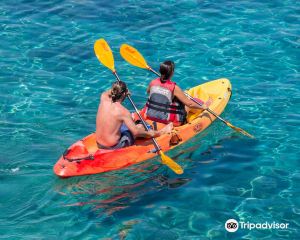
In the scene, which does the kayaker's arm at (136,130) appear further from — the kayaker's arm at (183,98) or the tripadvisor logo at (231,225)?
the tripadvisor logo at (231,225)

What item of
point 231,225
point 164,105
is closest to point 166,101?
point 164,105

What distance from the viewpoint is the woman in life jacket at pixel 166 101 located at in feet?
32.3

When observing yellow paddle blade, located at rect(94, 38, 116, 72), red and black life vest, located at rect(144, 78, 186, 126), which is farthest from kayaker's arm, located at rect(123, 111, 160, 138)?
yellow paddle blade, located at rect(94, 38, 116, 72)

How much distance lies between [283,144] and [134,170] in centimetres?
309

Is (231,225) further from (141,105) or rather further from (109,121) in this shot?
(141,105)

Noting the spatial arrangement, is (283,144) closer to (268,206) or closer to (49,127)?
(268,206)

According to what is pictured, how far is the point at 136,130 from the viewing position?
9211 millimetres

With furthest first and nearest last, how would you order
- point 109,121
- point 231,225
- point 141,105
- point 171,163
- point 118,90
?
1. point 141,105
2. point 171,163
3. point 109,121
4. point 118,90
5. point 231,225

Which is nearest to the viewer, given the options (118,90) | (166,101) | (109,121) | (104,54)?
(118,90)

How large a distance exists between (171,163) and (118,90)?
1.56 metres

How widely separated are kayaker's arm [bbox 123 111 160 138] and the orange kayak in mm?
210

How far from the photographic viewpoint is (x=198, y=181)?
9.23 metres

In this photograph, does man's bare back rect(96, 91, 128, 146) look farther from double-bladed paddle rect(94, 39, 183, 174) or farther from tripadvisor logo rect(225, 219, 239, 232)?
tripadvisor logo rect(225, 219, 239, 232)

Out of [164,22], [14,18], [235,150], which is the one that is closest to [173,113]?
[235,150]
